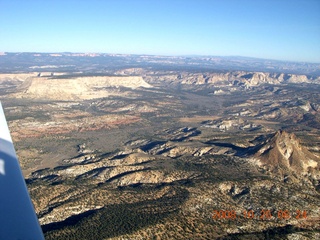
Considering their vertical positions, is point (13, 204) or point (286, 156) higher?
point (13, 204)

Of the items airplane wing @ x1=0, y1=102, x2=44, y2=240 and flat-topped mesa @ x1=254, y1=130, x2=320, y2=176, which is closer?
airplane wing @ x1=0, y1=102, x2=44, y2=240

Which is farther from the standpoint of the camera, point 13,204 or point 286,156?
point 286,156

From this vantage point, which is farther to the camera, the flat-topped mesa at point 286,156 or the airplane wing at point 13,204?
the flat-topped mesa at point 286,156

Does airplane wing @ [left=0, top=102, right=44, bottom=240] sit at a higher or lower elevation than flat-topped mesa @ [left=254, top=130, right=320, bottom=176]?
higher

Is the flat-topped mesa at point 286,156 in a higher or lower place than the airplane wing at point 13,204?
lower
